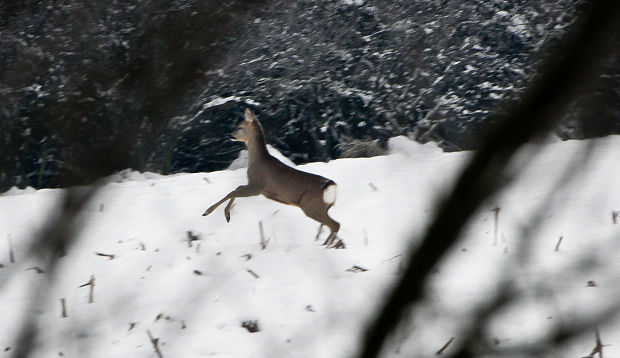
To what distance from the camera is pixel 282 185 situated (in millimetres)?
6422

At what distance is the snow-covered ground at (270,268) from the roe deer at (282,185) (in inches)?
6.7

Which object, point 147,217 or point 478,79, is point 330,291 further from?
point 478,79

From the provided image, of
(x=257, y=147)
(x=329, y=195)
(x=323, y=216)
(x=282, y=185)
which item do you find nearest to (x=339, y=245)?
(x=323, y=216)

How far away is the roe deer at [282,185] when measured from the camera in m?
6.11

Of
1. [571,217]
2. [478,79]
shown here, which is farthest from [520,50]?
[571,217]

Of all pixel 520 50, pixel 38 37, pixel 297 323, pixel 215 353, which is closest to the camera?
pixel 38 37

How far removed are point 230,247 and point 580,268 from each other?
453 cm

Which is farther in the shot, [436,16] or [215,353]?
[436,16]

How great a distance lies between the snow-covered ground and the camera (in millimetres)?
3662

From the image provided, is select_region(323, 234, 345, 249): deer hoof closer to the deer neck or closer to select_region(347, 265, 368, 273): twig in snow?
select_region(347, 265, 368, 273): twig in snow

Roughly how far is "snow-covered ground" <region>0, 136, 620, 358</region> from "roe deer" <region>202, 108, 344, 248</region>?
17 cm

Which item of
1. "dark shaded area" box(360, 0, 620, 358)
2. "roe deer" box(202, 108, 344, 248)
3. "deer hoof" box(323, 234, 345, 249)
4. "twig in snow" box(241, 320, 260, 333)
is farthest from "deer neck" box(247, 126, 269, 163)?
"dark shaded area" box(360, 0, 620, 358)

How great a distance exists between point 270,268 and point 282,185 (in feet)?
4.90

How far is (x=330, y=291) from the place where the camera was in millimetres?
4301
